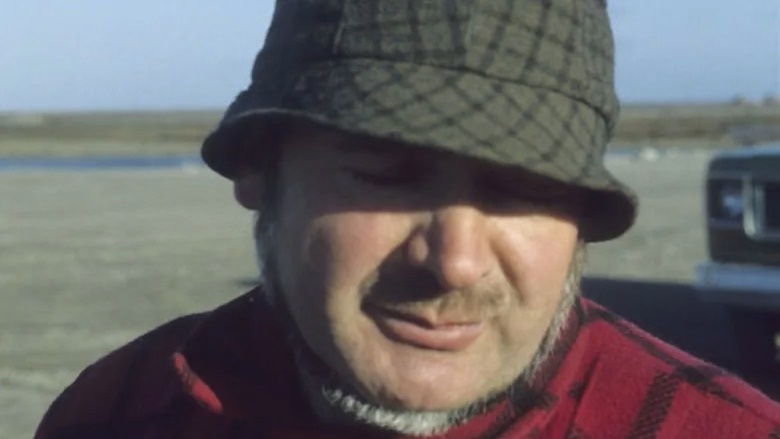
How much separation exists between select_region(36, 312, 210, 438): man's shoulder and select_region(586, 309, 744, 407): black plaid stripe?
67cm

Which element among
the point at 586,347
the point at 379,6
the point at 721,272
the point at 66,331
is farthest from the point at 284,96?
the point at 66,331

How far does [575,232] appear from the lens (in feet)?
6.70

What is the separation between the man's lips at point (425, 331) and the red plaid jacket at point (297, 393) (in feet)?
0.42

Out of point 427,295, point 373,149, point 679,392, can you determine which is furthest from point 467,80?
point 679,392

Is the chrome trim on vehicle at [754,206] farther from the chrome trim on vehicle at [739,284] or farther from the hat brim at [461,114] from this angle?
the hat brim at [461,114]

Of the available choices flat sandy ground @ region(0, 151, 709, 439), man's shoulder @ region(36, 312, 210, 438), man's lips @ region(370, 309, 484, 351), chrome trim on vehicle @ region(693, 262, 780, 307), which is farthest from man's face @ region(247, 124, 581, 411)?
chrome trim on vehicle @ region(693, 262, 780, 307)

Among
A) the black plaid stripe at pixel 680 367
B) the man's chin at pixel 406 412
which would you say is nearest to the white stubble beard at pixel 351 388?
the man's chin at pixel 406 412

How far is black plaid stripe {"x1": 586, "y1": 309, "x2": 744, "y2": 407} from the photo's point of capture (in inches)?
82.0

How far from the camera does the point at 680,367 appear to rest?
213 centimetres

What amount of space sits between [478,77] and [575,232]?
0.90 ft

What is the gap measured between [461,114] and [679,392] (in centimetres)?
51

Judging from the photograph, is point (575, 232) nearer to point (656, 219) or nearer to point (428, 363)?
point (428, 363)

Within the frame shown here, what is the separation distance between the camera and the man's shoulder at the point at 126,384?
2512mm

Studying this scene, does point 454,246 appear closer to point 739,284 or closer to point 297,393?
point 297,393
